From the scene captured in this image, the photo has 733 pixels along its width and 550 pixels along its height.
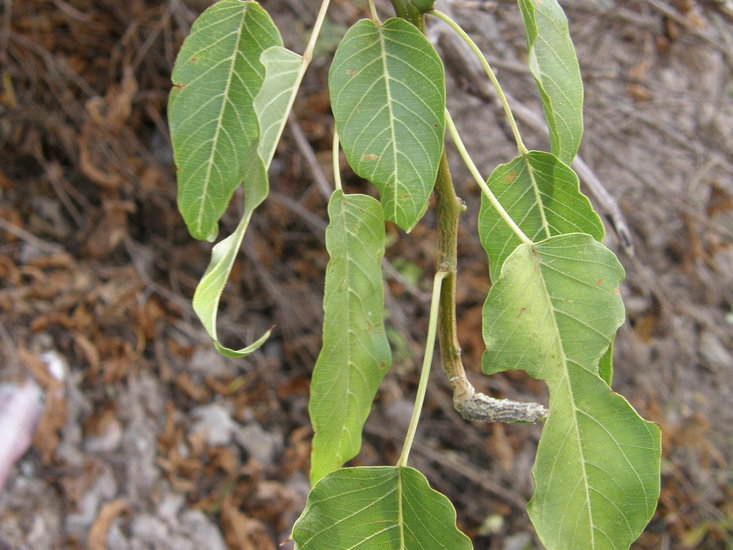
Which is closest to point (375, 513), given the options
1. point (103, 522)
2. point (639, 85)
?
point (103, 522)

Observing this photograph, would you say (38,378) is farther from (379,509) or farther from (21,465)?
(379,509)

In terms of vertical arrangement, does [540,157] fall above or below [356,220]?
above

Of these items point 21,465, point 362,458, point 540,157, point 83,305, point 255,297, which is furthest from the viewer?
point 255,297

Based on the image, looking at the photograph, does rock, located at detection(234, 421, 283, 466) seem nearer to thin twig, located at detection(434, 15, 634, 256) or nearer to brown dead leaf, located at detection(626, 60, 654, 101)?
thin twig, located at detection(434, 15, 634, 256)

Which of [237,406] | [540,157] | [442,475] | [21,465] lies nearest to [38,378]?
[21,465]

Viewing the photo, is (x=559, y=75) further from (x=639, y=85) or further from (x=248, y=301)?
(x=639, y=85)

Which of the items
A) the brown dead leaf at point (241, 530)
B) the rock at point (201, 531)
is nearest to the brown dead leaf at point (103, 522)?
the rock at point (201, 531)

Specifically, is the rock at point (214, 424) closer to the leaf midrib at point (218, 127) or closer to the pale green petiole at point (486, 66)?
the leaf midrib at point (218, 127)

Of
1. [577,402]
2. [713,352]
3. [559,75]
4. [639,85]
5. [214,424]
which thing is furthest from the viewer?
[713,352]
